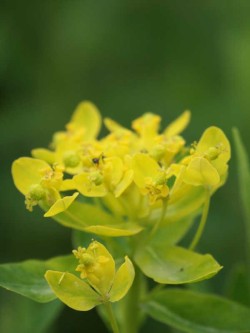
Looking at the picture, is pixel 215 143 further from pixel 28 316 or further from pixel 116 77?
pixel 116 77

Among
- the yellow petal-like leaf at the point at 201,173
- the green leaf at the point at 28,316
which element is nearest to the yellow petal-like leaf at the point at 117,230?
the yellow petal-like leaf at the point at 201,173

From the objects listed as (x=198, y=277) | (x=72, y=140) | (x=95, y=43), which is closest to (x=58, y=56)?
(x=95, y=43)

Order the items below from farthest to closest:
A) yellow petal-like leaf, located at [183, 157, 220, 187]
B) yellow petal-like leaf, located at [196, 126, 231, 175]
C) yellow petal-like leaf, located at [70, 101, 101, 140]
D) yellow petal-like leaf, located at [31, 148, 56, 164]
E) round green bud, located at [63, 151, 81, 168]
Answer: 1. yellow petal-like leaf, located at [70, 101, 101, 140]
2. yellow petal-like leaf, located at [31, 148, 56, 164]
3. round green bud, located at [63, 151, 81, 168]
4. yellow petal-like leaf, located at [196, 126, 231, 175]
5. yellow petal-like leaf, located at [183, 157, 220, 187]

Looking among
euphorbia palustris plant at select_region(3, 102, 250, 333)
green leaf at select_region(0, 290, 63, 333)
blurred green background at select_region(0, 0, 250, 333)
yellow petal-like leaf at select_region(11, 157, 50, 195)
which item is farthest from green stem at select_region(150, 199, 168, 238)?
blurred green background at select_region(0, 0, 250, 333)

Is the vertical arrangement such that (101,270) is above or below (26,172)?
below


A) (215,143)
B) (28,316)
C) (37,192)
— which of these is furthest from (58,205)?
(28,316)

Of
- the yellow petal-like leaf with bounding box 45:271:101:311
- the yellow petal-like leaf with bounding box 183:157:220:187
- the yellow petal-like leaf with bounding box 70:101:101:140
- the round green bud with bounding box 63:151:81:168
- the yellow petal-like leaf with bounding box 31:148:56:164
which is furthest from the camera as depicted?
the yellow petal-like leaf with bounding box 70:101:101:140

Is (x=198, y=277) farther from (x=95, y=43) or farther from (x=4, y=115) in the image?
(x=95, y=43)

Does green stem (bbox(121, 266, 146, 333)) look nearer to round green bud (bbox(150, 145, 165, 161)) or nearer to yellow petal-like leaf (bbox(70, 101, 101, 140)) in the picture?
round green bud (bbox(150, 145, 165, 161))
